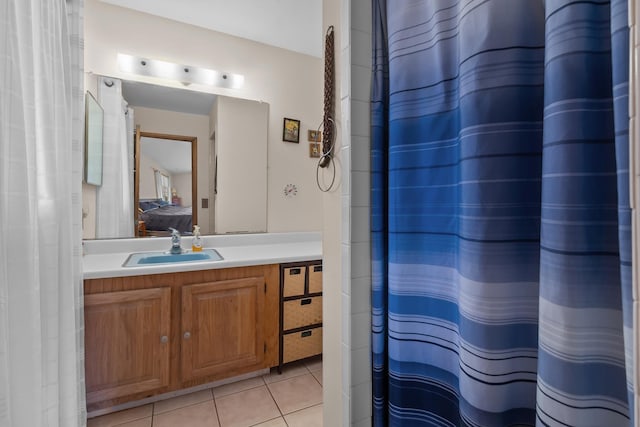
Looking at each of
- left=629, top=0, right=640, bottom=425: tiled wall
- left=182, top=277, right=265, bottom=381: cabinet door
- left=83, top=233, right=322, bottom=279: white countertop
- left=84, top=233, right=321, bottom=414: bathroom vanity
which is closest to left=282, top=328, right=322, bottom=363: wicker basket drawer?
left=84, top=233, right=321, bottom=414: bathroom vanity

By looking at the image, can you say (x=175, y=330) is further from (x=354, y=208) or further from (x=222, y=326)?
(x=354, y=208)

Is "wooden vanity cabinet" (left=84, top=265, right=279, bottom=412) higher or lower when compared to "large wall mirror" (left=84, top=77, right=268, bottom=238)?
lower

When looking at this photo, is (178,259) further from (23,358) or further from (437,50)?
(437,50)

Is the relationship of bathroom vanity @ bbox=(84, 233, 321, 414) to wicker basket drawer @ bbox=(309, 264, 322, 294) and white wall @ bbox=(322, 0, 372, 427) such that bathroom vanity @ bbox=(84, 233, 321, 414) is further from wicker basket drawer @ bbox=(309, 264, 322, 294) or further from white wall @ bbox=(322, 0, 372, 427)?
white wall @ bbox=(322, 0, 372, 427)

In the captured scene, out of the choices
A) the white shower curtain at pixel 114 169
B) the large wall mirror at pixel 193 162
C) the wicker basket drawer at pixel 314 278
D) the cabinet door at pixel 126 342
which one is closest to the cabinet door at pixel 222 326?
the cabinet door at pixel 126 342

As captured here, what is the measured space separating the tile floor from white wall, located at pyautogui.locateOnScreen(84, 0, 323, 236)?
117 cm

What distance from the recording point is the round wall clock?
8.20ft

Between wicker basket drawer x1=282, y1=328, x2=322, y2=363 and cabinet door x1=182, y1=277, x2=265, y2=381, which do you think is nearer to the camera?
cabinet door x1=182, y1=277, x2=265, y2=381

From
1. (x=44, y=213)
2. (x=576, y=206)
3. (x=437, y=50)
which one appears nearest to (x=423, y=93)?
(x=437, y=50)

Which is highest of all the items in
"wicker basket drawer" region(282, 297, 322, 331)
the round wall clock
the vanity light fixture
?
the vanity light fixture

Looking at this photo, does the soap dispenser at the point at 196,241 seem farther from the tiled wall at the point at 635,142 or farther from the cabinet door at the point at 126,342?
the tiled wall at the point at 635,142

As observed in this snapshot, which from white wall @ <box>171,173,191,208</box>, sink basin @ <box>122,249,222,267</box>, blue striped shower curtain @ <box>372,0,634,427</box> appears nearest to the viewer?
blue striped shower curtain @ <box>372,0,634,427</box>

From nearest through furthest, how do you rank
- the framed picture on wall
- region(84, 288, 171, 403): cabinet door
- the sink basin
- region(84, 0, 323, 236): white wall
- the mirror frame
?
region(84, 288, 171, 403): cabinet door < the sink basin < region(84, 0, 323, 236): white wall < the mirror frame < the framed picture on wall

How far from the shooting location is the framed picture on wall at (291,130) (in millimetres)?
2461
